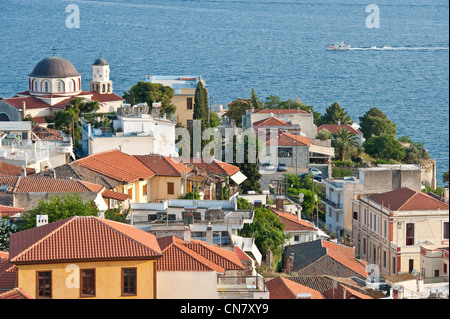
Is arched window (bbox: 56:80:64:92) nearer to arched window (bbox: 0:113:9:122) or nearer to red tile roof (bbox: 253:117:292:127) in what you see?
arched window (bbox: 0:113:9:122)

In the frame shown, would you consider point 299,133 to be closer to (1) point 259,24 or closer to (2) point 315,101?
(2) point 315,101

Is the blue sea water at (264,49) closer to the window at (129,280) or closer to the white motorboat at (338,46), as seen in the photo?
the white motorboat at (338,46)

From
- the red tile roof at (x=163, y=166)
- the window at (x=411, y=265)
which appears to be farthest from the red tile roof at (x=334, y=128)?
the window at (x=411, y=265)

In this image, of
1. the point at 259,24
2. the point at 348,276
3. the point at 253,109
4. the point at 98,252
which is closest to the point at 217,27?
the point at 259,24

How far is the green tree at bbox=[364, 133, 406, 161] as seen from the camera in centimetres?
3866

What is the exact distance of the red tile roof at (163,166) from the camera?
→ 912 inches

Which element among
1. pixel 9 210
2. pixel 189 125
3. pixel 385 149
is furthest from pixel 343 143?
pixel 9 210

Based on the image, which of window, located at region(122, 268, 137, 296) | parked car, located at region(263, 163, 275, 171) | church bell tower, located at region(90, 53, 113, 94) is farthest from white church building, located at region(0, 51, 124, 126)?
window, located at region(122, 268, 137, 296)

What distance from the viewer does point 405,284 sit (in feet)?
56.3

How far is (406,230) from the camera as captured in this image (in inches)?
865

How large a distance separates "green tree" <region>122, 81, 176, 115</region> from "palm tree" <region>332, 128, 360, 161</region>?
22.2 ft

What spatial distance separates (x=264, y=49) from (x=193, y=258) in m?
101

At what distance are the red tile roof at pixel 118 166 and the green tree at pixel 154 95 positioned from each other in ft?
41.7
